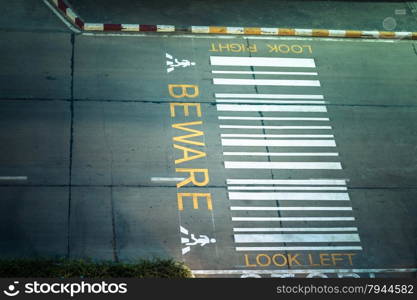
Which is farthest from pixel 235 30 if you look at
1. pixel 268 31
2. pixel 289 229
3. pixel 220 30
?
pixel 289 229

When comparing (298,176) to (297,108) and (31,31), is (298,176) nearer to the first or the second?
(297,108)

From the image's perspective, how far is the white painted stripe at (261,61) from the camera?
20562mm

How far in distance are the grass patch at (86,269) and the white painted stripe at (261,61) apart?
6.65 meters

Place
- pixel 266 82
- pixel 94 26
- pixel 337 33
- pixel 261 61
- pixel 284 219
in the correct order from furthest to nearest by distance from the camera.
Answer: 1. pixel 337 33
2. pixel 94 26
3. pixel 261 61
4. pixel 266 82
5. pixel 284 219

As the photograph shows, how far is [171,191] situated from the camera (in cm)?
1731

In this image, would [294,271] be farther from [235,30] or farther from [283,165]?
[235,30]

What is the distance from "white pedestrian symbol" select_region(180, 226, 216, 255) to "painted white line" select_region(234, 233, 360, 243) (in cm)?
60

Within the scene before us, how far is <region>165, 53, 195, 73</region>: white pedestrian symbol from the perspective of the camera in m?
20.2

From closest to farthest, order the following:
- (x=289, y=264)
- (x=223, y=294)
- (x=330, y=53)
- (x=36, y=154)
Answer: (x=223, y=294), (x=289, y=264), (x=36, y=154), (x=330, y=53)

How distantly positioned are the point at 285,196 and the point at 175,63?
4839mm

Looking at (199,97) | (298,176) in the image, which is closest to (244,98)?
(199,97)

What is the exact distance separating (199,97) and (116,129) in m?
2.28

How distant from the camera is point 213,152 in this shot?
18.3m

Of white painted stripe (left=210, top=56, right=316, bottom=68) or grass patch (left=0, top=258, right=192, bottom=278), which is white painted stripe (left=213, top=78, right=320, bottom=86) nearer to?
white painted stripe (left=210, top=56, right=316, bottom=68)
